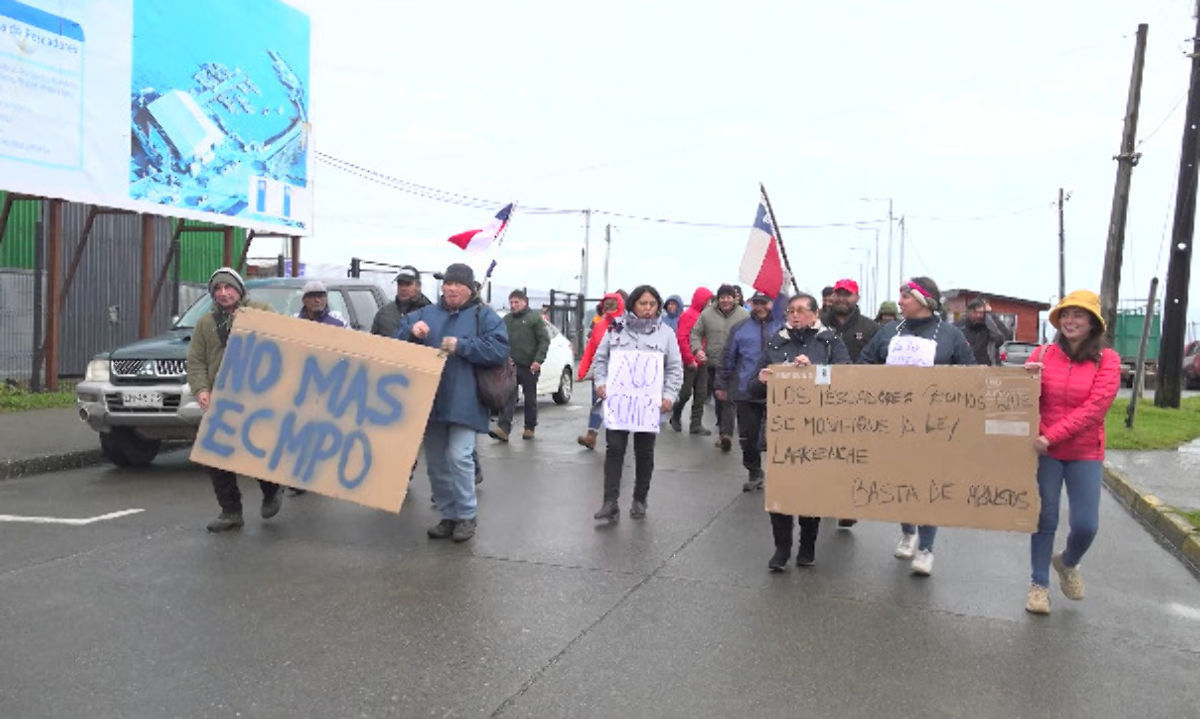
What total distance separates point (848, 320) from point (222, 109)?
12.7 metres

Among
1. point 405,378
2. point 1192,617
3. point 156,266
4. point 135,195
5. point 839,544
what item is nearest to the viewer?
point 1192,617

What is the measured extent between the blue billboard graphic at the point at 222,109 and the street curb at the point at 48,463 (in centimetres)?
678

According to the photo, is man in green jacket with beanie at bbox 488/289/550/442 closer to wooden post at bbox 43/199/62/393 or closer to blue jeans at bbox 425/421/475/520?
blue jeans at bbox 425/421/475/520

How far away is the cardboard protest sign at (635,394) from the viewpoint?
7.52 meters

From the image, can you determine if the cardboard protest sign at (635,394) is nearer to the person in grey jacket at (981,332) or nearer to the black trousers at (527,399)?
the black trousers at (527,399)

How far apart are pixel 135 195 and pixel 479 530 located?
11.3 metres

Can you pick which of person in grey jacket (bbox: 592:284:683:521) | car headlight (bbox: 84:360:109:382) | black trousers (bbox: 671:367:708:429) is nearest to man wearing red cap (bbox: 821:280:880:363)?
person in grey jacket (bbox: 592:284:683:521)

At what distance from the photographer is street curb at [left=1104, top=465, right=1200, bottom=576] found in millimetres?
7020

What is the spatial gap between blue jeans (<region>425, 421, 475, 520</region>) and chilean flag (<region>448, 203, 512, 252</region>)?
2.61 m

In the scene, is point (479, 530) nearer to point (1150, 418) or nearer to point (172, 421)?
point (172, 421)

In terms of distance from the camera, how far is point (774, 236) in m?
8.18

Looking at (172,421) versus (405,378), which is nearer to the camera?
(405,378)

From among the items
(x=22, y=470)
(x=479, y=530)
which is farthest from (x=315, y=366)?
(x=22, y=470)

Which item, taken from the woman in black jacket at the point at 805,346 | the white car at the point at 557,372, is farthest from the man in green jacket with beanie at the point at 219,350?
the white car at the point at 557,372
